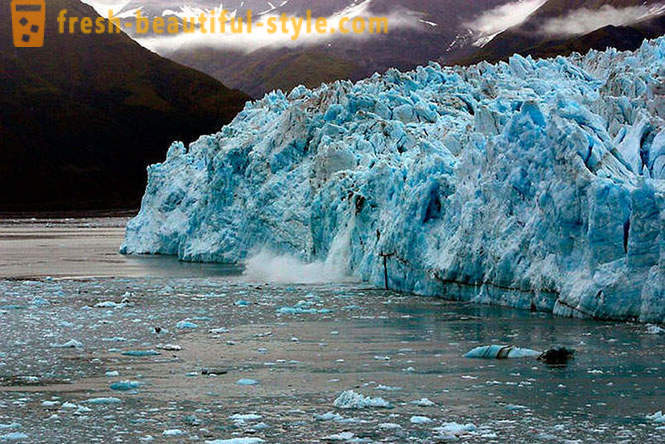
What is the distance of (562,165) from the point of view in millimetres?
19656

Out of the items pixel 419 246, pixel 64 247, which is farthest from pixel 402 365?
pixel 64 247

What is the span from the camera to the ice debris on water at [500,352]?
584 inches

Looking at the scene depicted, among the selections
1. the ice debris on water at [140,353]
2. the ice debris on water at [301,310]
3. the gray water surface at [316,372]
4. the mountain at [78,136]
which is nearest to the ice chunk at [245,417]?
the gray water surface at [316,372]

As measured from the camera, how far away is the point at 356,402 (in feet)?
37.9

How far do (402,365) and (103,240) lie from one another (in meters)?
45.0

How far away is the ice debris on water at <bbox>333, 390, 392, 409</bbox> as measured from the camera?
1152 centimetres

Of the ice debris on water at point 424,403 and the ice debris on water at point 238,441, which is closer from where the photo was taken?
the ice debris on water at point 238,441

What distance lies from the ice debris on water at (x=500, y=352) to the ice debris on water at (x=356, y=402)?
3.61m

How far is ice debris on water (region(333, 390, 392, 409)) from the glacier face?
295 inches

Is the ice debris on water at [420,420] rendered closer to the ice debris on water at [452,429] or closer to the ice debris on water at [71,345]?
the ice debris on water at [452,429]

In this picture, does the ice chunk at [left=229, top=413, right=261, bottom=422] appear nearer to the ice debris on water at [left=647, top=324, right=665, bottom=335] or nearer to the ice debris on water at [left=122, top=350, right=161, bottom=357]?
the ice debris on water at [left=122, top=350, right=161, bottom=357]

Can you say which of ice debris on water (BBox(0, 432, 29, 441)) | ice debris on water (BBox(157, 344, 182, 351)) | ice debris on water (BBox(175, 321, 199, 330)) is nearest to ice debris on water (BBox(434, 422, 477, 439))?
ice debris on water (BBox(0, 432, 29, 441))

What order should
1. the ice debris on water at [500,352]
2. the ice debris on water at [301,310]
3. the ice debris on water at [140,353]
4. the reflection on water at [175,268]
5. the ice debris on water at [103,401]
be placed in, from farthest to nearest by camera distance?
the reflection on water at [175,268] → the ice debris on water at [301,310] → the ice debris on water at [140,353] → the ice debris on water at [500,352] → the ice debris on water at [103,401]

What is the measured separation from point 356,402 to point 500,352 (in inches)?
157
